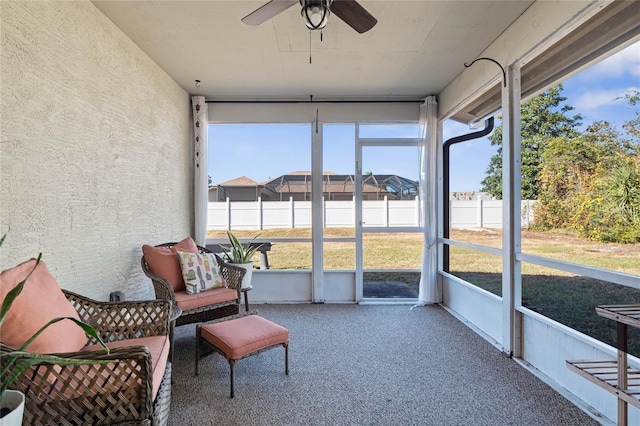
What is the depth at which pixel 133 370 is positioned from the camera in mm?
1312

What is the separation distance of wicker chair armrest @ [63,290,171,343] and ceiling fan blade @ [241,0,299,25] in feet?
6.04

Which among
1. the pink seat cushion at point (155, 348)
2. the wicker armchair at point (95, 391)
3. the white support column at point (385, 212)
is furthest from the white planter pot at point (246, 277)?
the wicker armchair at point (95, 391)

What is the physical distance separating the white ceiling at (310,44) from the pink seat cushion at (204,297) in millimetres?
2228

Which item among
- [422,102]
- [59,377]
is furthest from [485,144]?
[59,377]

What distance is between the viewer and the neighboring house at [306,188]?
4.18m

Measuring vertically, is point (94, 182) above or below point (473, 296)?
above

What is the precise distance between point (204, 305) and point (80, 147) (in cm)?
154

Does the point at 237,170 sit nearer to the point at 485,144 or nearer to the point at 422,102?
the point at 422,102

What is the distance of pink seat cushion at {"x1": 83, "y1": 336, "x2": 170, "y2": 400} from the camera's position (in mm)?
1478

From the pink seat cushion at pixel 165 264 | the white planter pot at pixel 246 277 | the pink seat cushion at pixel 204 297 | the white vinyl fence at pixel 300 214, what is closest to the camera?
the pink seat cushion at pixel 204 297

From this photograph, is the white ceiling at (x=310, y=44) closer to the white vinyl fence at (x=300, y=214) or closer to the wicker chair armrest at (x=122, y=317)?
the white vinyl fence at (x=300, y=214)

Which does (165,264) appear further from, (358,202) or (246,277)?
(358,202)

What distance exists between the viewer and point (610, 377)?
56.8 inches

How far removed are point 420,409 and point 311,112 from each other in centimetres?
348
